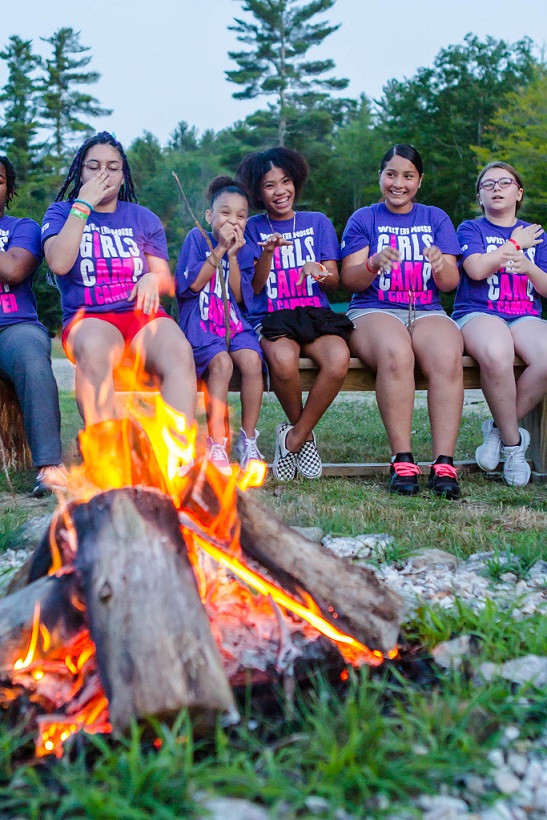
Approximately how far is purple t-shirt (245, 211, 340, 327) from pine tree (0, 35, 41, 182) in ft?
121

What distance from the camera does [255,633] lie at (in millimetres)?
2000

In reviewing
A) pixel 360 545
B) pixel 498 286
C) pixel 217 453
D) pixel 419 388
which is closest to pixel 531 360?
pixel 498 286

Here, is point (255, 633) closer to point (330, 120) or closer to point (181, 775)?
point (181, 775)

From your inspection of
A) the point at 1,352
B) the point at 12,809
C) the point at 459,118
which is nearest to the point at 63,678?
the point at 12,809

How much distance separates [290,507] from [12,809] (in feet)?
7.39

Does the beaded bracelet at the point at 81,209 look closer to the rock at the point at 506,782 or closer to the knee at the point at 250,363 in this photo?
the knee at the point at 250,363

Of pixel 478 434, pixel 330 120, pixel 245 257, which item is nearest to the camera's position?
pixel 245 257

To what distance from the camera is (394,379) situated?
4.14m

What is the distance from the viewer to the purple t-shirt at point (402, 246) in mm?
4453

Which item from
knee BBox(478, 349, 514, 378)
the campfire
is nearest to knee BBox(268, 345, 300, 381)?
knee BBox(478, 349, 514, 378)

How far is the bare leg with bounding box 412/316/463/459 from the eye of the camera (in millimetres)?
4117

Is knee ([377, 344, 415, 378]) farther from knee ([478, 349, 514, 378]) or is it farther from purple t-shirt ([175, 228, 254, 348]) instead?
purple t-shirt ([175, 228, 254, 348])

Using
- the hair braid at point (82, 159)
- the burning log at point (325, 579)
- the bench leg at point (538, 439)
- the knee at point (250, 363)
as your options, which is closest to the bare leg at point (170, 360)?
the knee at point (250, 363)

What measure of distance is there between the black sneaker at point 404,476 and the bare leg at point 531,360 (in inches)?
33.3
